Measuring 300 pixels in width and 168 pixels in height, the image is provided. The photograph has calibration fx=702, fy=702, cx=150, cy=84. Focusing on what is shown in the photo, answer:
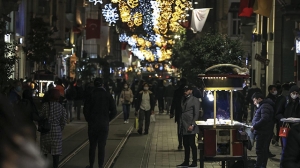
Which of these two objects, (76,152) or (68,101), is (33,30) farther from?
(76,152)

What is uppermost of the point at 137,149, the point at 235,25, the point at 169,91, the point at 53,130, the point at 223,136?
the point at 235,25

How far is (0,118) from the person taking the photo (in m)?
2.97

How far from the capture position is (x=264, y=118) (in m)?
13.7

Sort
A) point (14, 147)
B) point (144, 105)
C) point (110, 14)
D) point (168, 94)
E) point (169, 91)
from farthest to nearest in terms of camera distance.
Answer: point (168, 94)
point (169, 91)
point (110, 14)
point (144, 105)
point (14, 147)

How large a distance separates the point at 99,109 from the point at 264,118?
3.23 meters

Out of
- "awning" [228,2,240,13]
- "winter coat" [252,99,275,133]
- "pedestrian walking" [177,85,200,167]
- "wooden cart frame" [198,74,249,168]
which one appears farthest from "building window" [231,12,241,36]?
Answer: "wooden cart frame" [198,74,249,168]

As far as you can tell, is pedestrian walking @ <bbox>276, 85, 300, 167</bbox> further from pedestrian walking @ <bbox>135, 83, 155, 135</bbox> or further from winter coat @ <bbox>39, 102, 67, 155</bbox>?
pedestrian walking @ <bbox>135, 83, 155, 135</bbox>

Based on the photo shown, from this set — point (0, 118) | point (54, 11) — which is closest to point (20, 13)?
point (54, 11)

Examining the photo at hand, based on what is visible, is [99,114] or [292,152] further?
[99,114]

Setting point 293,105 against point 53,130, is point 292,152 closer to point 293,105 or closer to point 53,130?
point 53,130

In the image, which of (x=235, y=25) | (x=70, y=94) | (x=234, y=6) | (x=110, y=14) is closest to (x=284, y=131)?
(x=70, y=94)

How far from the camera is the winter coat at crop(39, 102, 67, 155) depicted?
1252 cm

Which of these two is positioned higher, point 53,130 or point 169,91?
point 169,91

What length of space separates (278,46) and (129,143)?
55.8ft
